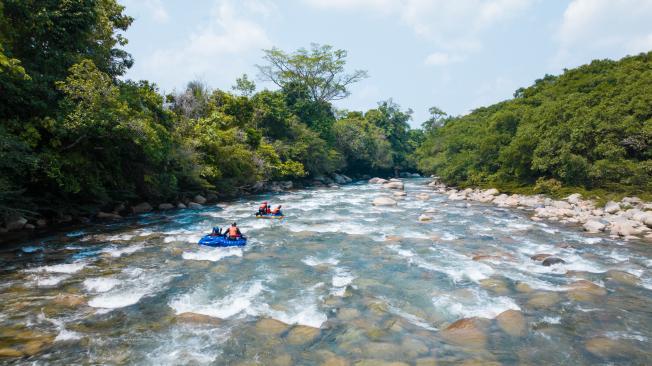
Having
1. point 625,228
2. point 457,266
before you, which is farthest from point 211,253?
point 625,228

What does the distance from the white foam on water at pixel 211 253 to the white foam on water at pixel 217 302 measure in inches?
96.6

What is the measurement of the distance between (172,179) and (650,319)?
16.9 metres

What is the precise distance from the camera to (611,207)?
52.2ft

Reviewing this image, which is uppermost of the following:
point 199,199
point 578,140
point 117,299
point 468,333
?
point 578,140

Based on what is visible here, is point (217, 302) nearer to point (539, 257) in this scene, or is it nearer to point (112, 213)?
point (539, 257)

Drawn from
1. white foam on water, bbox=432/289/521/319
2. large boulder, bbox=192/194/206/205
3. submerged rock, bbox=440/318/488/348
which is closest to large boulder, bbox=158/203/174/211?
large boulder, bbox=192/194/206/205

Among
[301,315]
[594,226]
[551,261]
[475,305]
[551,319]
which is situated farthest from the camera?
[594,226]

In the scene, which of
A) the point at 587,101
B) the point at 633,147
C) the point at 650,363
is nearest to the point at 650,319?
the point at 650,363

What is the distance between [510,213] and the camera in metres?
17.8

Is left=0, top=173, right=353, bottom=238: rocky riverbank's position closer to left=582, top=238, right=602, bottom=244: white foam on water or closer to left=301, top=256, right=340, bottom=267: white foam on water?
left=301, top=256, right=340, bottom=267: white foam on water

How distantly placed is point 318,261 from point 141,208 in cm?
1165

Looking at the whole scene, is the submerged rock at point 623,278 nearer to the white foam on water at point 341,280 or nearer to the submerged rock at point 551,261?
the submerged rock at point 551,261

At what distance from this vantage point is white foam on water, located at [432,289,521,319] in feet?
21.4

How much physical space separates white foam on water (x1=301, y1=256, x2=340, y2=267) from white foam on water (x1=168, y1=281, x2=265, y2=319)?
212 cm
